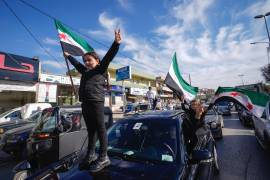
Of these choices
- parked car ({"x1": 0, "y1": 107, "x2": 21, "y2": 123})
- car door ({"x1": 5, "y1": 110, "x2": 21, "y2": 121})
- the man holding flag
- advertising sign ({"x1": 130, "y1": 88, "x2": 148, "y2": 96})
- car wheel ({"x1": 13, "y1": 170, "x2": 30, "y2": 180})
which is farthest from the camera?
advertising sign ({"x1": 130, "y1": 88, "x2": 148, "y2": 96})

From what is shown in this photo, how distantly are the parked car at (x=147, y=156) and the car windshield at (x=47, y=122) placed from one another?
4.21ft

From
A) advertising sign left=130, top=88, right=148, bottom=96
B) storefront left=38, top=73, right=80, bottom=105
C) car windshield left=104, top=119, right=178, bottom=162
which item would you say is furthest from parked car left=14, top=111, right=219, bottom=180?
advertising sign left=130, top=88, right=148, bottom=96

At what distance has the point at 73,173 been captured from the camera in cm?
212

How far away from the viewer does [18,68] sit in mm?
16359

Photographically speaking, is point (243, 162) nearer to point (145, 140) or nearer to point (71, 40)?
point (145, 140)

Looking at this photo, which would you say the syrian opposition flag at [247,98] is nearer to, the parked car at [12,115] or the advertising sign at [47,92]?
the parked car at [12,115]

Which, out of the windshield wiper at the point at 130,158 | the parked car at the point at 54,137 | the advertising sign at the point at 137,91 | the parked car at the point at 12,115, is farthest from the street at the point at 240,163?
the advertising sign at the point at 137,91

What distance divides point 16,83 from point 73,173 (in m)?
17.3

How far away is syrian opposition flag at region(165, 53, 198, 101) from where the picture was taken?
22.9 feet

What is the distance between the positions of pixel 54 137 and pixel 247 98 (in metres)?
5.45

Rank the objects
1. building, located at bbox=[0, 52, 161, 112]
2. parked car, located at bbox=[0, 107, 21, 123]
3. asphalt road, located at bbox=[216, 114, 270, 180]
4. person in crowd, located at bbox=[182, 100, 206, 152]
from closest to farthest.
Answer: person in crowd, located at bbox=[182, 100, 206, 152], asphalt road, located at bbox=[216, 114, 270, 180], parked car, located at bbox=[0, 107, 21, 123], building, located at bbox=[0, 52, 161, 112]

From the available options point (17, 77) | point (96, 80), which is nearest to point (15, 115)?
point (17, 77)

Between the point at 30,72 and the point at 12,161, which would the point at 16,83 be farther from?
the point at 12,161

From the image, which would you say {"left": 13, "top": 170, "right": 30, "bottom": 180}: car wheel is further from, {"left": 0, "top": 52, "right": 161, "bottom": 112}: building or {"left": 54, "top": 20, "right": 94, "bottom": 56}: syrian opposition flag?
{"left": 0, "top": 52, "right": 161, "bottom": 112}: building
